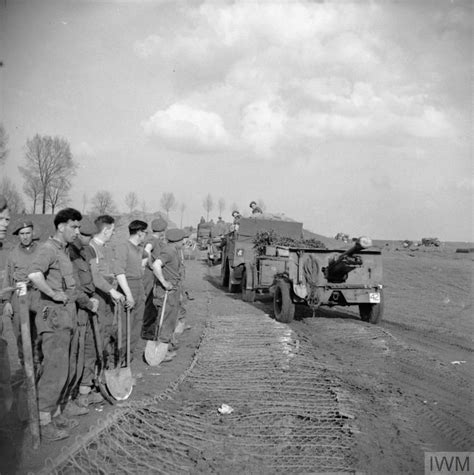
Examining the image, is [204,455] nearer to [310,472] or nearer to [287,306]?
[310,472]

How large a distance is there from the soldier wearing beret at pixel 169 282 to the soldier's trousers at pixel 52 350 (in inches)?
79.8

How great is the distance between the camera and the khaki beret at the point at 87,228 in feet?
16.7

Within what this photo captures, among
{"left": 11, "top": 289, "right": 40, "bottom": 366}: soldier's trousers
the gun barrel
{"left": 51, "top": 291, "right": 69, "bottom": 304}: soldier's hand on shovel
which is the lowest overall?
{"left": 11, "top": 289, "right": 40, "bottom": 366}: soldier's trousers

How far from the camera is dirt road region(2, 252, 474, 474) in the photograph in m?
3.46

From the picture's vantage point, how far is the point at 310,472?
3.27 m

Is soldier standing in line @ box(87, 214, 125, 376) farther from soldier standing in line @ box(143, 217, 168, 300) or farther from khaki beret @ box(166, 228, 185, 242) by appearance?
soldier standing in line @ box(143, 217, 168, 300)

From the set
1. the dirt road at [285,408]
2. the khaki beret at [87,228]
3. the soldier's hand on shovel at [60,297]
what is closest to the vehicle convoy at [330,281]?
the dirt road at [285,408]

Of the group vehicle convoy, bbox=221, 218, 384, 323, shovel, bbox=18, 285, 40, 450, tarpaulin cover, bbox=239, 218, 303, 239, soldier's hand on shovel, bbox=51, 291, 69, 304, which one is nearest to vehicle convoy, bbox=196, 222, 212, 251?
tarpaulin cover, bbox=239, 218, 303, 239

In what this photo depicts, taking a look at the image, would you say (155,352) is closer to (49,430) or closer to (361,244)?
(49,430)

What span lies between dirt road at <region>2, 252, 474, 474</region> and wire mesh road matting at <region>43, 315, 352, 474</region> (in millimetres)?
11

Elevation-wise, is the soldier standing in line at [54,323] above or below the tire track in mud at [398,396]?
above

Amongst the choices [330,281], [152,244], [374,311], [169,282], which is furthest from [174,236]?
[374,311]

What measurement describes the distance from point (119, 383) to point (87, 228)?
1.65m

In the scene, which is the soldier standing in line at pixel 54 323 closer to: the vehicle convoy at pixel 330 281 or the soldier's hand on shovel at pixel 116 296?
the soldier's hand on shovel at pixel 116 296
